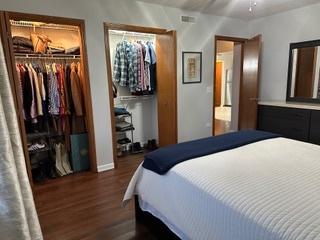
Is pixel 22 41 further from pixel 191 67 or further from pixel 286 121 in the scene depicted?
pixel 286 121

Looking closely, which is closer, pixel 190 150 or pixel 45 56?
pixel 190 150

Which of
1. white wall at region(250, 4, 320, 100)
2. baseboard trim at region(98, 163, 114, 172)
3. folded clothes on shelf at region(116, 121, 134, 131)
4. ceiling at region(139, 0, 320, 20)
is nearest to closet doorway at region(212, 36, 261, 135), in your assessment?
white wall at region(250, 4, 320, 100)

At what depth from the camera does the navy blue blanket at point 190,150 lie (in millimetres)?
1656

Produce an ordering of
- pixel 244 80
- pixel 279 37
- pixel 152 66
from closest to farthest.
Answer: pixel 152 66 < pixel 279 37 < pixel 244 80

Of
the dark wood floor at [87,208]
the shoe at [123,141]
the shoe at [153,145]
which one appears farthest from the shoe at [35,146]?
the shoe at [153,145]

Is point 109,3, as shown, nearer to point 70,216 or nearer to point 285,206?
point 70,216

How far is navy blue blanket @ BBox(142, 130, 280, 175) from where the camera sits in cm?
166

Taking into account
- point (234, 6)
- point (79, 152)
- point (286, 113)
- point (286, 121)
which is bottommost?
point (79, 152)

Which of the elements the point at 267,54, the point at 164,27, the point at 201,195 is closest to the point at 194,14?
the point at 164,27

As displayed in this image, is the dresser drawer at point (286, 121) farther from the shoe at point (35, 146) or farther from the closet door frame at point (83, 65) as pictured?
the shoe at point (35, 146)

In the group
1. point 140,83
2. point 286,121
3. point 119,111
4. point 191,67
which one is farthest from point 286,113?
point 119,111

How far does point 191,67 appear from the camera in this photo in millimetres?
3846

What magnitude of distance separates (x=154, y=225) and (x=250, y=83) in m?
3.49

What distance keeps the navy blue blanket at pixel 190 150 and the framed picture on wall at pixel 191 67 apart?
1810 mm
